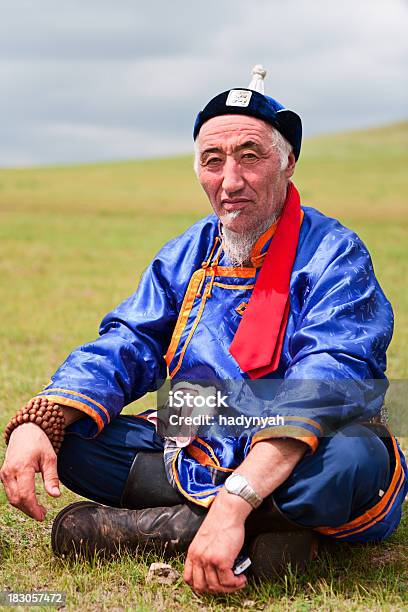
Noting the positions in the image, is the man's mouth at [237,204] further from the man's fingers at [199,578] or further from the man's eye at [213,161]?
the man's fingers at [199,578]

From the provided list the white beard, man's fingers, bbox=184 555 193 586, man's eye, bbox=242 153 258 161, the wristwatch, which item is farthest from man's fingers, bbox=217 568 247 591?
man's eye, bbox=242 153 258 161

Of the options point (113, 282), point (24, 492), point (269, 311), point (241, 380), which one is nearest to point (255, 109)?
point (269, 311)

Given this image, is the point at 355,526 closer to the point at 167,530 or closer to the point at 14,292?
the point at 167,530

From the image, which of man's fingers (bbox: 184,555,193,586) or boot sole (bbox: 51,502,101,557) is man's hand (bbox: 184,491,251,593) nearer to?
man's fingers (bbox: 184,555,193,586)

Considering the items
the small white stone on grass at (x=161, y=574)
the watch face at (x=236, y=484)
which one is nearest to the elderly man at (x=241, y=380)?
the watch face at (x=236, y=484)

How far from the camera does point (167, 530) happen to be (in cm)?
363

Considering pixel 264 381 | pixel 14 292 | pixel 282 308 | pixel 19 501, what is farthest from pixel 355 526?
pixel 14 292

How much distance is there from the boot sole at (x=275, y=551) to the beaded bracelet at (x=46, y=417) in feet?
2.86

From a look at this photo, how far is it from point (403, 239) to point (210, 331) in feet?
58.6

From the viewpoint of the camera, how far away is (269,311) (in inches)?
144

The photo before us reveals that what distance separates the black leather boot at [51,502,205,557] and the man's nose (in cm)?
129

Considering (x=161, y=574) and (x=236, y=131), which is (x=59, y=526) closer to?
(x=161, y=574)

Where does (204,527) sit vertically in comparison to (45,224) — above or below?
below

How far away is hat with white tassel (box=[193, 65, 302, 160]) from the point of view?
3.74m
